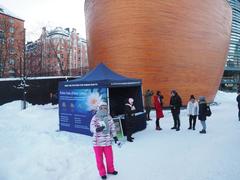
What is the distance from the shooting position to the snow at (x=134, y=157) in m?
4.93

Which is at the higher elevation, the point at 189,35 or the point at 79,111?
the point at 189,35

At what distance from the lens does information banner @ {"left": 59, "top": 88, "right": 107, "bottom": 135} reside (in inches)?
338

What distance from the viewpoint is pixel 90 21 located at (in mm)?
22141

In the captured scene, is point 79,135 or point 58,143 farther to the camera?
→ point 79,135

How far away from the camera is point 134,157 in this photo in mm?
6215

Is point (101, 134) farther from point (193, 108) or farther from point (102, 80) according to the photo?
point (193, 108)

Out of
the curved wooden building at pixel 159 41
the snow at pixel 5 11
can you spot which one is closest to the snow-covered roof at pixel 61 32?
the snow at pixel 5 11

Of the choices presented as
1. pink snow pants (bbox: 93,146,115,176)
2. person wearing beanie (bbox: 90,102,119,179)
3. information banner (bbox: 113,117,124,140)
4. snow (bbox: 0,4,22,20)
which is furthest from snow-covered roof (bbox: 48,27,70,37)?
pink snow pants (bbox: 93,146,115,176)

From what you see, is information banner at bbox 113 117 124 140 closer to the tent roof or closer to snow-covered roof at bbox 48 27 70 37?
the tent roof

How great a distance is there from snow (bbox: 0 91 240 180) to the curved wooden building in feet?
31.2

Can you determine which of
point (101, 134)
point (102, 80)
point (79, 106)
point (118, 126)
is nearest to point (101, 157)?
point (101, 134)

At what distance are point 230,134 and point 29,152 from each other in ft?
22.7

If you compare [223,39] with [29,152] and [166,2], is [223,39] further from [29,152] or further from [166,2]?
[29,152]

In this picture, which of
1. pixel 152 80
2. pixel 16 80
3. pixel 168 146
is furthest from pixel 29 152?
pixel 16 80
